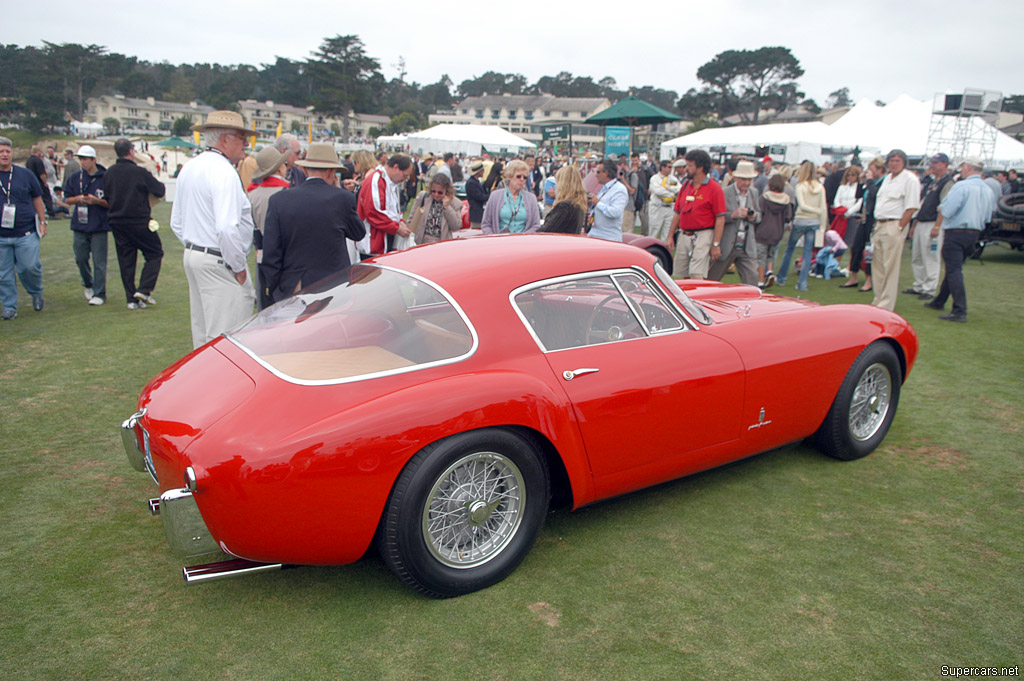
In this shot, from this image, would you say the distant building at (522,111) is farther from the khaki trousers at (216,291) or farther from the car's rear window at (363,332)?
the car's rear window at (363,332)

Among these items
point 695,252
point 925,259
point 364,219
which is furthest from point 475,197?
point 925,259

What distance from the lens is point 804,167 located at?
9836mm

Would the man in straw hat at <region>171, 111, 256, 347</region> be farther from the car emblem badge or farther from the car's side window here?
the car emblem badge

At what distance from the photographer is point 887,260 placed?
8469 millimetres

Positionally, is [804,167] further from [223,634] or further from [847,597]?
[223,634]

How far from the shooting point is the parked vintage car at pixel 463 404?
7.99 feet

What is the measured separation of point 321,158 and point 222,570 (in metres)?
3.30

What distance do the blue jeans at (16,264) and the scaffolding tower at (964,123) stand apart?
22.2 m

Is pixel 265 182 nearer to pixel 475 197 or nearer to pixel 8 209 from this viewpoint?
pixel 8 209

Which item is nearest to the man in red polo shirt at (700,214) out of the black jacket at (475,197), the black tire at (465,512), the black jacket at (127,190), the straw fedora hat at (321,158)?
the straw fedora hat at (321,158)

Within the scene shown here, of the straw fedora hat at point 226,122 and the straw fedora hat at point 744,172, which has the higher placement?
the straw fedora hat at point 744,172

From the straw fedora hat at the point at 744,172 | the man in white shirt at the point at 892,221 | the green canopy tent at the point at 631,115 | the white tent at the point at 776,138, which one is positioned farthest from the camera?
the green canopy tent at the point at 631,115

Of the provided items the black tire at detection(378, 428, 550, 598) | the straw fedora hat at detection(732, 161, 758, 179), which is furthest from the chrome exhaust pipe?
the straw fedora hat at detection(732, 161, 758, 179)

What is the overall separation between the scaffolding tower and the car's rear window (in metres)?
21.8
